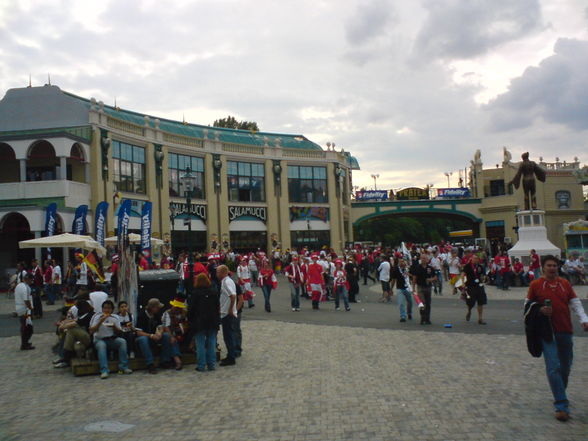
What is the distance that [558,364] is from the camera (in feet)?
19.7

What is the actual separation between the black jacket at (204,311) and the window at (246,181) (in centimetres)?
3529

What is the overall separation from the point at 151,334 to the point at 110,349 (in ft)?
2.43

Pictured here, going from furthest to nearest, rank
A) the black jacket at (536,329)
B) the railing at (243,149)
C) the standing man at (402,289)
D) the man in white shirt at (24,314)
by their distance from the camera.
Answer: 1. the railing at (243,149)
2. the standing man at (402,289)
3. the man in white shirt at (24,314)
4. the black jacket at (536,329)

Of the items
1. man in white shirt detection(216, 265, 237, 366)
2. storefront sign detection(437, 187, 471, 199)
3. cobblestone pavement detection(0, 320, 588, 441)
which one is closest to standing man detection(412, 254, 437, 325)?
cobblestone pavement detection(0, 320, 588, 441)

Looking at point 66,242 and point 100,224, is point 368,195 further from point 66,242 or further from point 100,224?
point 66,242

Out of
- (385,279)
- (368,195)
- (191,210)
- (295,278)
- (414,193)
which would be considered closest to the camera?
(295,278)

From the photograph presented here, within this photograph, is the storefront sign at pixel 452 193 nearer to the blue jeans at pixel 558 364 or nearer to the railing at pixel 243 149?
the railing at pixel 243 149

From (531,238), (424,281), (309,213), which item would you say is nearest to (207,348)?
(424,281)

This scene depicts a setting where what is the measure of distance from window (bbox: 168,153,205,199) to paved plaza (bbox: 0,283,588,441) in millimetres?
29583

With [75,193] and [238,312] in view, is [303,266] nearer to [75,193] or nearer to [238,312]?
[238,312]

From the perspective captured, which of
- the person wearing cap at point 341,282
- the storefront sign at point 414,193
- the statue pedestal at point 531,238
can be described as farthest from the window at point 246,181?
the person wearing cap at point 341,282

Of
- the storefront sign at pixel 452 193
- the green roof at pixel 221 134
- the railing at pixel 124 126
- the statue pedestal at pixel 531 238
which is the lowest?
the statue pedestal at pixel 531 238

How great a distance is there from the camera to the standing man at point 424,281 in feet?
44.3

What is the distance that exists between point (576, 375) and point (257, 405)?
4676mm
